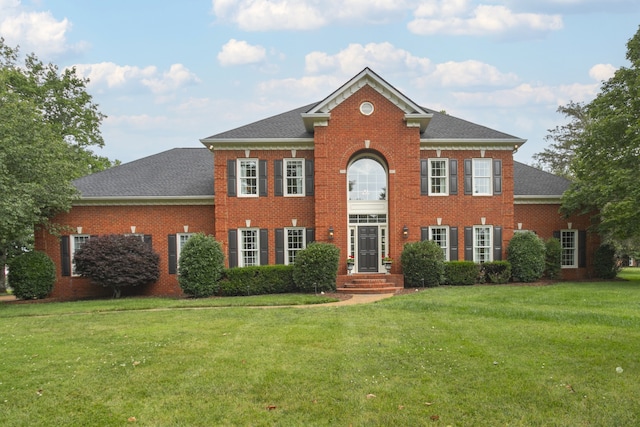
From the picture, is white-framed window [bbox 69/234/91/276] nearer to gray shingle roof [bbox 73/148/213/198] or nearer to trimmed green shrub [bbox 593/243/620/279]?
gray shingle roof [bbox 73/148/213/198]

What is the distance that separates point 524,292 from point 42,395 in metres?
14.2

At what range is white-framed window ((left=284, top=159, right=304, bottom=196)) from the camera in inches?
794

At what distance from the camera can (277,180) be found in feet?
65.9

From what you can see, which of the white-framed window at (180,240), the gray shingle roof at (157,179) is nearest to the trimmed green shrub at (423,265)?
the gray shingle roof at (157,179)

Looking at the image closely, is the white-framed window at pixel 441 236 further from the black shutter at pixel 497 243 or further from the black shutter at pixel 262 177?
the black shutter at pixel 262 177

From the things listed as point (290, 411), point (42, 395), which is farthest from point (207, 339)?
point (290, 411)

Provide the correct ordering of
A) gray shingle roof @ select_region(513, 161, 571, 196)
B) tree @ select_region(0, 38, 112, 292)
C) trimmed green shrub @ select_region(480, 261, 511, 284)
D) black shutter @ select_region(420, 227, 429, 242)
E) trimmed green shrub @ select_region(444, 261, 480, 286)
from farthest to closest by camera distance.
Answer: gray shingle roof @ select_region(513, 161, 571, 196) → black shutter @ select_region(420, 227, 429, 242) → trimmed green shrub @ select_region(480, 261, 511, 284) → trimmed green shrub @ select_region(444, 261, 480, 286) → tree @ select_region(0, 38, 112, 292)

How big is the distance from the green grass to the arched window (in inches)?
357

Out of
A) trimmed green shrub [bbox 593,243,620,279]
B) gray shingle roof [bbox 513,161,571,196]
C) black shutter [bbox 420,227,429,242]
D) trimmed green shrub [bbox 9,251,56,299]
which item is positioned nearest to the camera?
trimmed green shrub [bbox 9,251,56,299]

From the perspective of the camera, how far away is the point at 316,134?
761 inches


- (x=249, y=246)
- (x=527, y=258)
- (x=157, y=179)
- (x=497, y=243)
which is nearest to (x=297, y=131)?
(x=249, y=246)

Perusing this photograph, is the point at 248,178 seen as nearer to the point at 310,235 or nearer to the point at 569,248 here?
the point at 310,235

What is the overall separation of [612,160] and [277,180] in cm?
1470

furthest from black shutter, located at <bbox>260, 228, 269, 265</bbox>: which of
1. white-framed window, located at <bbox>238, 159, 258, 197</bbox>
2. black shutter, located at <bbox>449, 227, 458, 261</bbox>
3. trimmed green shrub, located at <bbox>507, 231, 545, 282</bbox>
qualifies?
trimmed green shrub, located at <bbox>507, 231, 545, 282</bbox>
